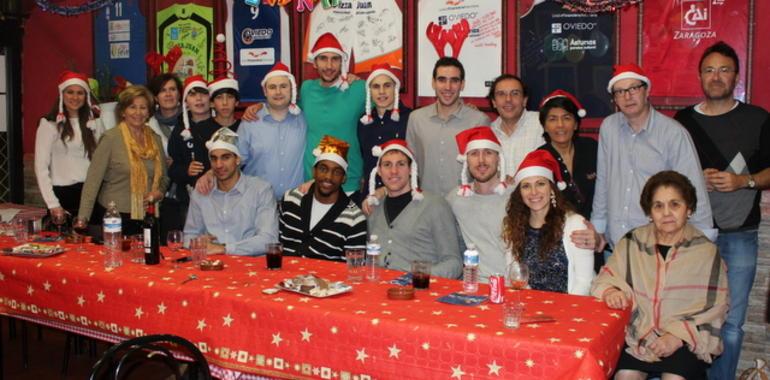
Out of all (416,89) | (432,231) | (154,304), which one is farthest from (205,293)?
(416,89)

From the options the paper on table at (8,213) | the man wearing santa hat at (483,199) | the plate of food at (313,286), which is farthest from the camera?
the paper on table at (8,213)

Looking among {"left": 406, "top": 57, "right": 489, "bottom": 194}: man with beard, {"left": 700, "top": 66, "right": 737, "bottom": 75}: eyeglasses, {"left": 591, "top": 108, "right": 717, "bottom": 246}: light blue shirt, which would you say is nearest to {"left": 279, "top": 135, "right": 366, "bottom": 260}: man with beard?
{"left": 406, "top": 57, "right": 489, "bottom": 194}: man with beard

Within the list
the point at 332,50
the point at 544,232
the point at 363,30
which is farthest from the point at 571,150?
the point at 363,30

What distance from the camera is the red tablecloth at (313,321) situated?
8.24 feet

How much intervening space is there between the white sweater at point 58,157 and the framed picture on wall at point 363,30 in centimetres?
186

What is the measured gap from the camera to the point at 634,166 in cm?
397

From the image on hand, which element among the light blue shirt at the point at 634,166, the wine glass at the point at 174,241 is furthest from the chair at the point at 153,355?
the light blue shirt at the point at 634,166

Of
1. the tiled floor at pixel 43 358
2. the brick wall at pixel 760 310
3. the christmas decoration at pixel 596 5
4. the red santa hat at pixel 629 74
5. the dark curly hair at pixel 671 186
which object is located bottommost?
the tiled floor at pixel 43 358

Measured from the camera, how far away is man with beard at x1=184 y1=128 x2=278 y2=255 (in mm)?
4410

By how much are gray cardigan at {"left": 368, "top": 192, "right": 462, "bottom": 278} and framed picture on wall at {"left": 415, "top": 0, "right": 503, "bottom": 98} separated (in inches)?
69.8

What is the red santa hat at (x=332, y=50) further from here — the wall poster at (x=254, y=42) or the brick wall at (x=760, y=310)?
the brick wall at (x=760, y=310)

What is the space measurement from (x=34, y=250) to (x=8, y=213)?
2.84 metres

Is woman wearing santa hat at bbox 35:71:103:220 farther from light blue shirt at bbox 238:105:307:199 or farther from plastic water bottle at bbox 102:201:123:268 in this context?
plastic water bottle at bbox 102:201:123:268

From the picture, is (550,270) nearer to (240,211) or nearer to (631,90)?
(631,90)
